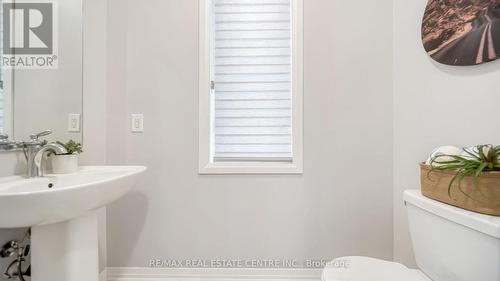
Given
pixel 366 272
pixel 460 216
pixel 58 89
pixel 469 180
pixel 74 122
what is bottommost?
pixel 366 272

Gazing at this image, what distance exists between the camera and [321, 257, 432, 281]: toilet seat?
0.87m

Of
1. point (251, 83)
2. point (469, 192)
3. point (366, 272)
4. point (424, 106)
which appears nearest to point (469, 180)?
point (469, 192)

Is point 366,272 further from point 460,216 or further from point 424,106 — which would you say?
point 424,106

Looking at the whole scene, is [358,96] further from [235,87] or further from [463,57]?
[235,87]

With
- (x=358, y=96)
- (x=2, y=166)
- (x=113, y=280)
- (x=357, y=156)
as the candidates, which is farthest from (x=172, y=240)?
(x=358, y=96)

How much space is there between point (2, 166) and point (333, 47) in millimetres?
1683

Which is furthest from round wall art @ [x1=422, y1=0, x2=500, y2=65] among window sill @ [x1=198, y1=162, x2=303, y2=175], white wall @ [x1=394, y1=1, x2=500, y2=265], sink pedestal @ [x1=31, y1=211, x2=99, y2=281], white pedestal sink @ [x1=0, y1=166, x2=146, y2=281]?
sink pedestal @ [x1=31, y1=211, x2=99, y2=281]

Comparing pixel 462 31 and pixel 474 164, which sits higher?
pixel 462 31

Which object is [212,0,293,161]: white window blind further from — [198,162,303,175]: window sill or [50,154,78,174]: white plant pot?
[50,154,78,174]: white plant pot

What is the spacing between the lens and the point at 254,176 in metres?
1.39

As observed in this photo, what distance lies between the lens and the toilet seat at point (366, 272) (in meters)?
0.87

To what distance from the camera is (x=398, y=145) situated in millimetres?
1344

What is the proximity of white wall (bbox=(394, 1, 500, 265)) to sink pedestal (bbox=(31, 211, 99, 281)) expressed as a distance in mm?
1584

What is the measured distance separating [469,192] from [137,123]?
5.12ft
